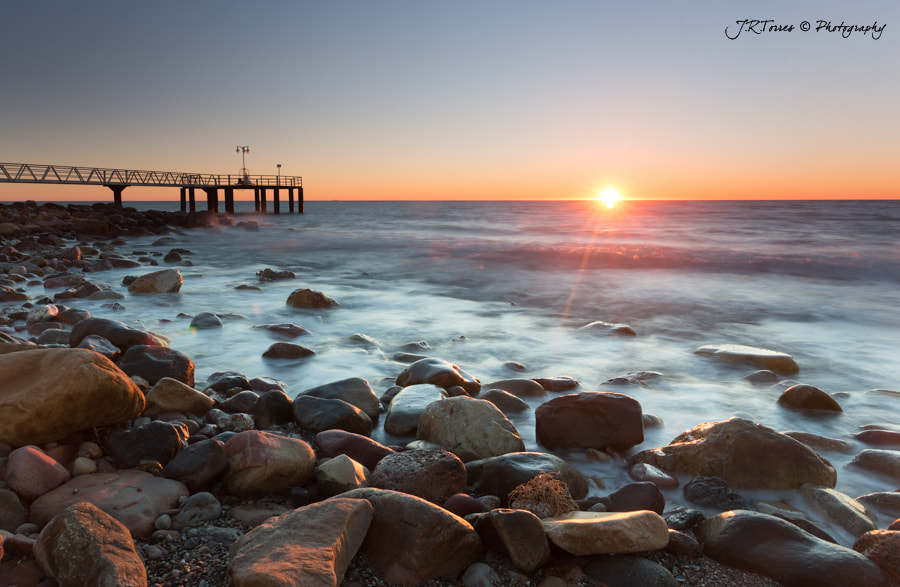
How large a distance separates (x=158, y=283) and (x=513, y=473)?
9.88 meters

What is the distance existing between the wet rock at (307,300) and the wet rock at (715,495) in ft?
24.7

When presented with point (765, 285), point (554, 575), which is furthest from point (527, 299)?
point (554, 575)

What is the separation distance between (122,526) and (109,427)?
4.31ft

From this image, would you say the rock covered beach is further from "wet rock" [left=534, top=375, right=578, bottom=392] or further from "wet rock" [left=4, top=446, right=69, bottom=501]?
"wet rock" [left=534, top=375, right=578, bottom=392]

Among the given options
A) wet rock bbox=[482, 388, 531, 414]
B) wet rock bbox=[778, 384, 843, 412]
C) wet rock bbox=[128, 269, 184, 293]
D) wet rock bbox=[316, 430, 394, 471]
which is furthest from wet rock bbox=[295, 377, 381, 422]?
wet rock bbox=[128, 269, 184, 293]

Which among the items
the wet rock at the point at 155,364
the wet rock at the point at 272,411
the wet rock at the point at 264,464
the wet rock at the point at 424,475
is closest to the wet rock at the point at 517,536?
the wet rock at the point at 424,475

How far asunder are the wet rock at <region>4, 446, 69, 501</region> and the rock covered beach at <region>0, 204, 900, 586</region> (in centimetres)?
1

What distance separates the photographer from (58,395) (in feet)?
10.2

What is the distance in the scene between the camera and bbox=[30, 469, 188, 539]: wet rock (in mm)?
2590

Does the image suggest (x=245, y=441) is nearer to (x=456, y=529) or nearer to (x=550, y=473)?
(x=456, y=529)

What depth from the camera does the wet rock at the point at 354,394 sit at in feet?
15.0

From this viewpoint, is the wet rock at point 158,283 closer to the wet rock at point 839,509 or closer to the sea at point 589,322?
the sea at point 589,322

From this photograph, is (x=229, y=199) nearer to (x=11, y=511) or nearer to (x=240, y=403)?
(x=240, y=403)

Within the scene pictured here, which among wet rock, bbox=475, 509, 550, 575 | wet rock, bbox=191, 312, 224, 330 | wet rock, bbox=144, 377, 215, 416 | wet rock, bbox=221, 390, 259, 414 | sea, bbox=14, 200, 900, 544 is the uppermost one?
wet rock, bbox=144, 377, 215, 416
